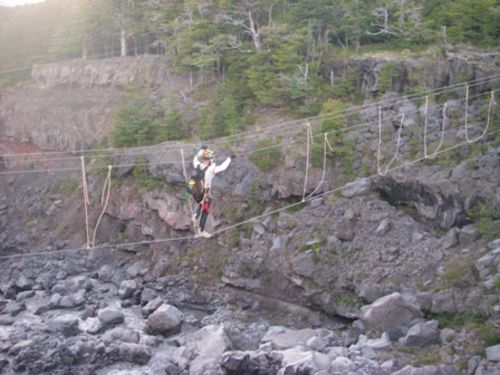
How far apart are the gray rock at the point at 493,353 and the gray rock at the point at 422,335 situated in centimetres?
163

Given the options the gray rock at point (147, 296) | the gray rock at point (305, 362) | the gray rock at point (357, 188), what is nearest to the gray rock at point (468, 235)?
the gray rock at point (357, 188)

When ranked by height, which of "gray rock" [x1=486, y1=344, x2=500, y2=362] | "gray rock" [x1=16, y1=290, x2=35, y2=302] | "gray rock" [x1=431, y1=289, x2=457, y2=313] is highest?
"gray rock" [x1=486, y1=344, x2=500, y2=362]

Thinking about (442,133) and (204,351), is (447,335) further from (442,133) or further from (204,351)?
(442,133)

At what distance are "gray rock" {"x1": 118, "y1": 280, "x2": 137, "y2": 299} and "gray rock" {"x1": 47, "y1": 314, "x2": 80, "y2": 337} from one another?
2955 millimetres

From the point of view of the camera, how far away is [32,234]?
28.6 meters

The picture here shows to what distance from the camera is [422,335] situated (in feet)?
52.5

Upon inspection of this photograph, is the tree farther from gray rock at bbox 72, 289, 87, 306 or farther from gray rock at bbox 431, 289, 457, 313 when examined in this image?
gray rock at bbox 431, 289, 457, 313

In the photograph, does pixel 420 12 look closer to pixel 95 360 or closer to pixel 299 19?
pixel 299 19

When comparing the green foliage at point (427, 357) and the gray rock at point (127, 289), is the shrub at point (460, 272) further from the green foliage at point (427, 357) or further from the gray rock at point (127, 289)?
the gray rock at point (127, 289)

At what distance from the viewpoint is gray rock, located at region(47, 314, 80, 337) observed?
18.8 m

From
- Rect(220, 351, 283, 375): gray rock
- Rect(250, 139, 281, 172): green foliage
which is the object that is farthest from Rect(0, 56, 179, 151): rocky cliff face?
Rect(220, 351, 283, 375): gray rock

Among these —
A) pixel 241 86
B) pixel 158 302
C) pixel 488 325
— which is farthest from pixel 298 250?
pixel 241 86

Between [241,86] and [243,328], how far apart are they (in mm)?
11148

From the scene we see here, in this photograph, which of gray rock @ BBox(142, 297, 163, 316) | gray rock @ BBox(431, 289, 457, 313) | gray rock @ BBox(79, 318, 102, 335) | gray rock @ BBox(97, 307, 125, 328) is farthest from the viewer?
gray rock @ BBox(142, 297, 163, 316)
